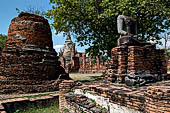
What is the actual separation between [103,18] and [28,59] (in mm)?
5669

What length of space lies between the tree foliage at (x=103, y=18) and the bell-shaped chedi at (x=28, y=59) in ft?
7.50

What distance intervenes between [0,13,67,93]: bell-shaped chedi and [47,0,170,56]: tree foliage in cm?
229

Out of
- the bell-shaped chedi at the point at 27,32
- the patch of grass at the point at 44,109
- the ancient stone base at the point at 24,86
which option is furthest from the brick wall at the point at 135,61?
the bell-shaped chedi at the point at 27,32

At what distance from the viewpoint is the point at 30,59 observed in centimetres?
895

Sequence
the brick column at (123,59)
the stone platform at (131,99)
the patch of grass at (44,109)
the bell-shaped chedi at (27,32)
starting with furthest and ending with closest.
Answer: the bell-shaped chedi at (27,32)
the patch of grass at (44,109)
the brick column at (123,59)
the stone platform at (131,99)

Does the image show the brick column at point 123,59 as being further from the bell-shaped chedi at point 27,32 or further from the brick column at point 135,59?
the bell-shaped chedi at point 27,32

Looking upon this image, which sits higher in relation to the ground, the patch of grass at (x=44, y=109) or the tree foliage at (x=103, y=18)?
the tree foliage at (x=103, y=18)

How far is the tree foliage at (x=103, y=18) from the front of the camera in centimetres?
1009

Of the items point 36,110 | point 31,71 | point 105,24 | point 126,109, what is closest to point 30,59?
point 31,71

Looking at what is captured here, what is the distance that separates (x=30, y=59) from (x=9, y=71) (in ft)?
4.11

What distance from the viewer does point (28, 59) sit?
8.91 metres

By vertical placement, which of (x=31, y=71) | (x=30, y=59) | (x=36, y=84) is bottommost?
(x=36, y=84)

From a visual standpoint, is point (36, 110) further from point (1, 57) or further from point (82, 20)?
point (82, 20)

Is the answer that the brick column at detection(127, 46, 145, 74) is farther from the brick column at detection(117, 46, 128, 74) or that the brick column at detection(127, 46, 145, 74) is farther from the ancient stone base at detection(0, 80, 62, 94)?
the ancient stone base at detection(0, 80, 62, 94)
